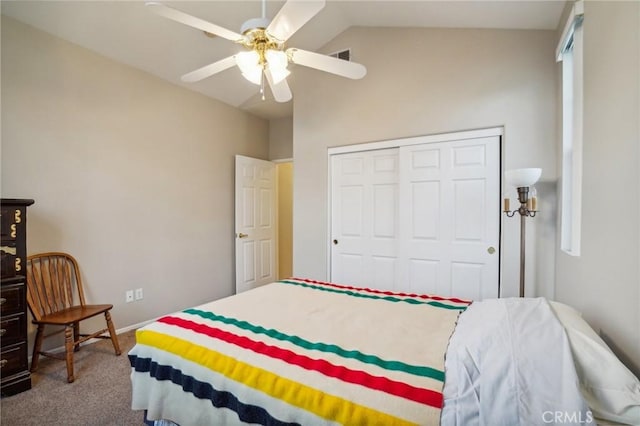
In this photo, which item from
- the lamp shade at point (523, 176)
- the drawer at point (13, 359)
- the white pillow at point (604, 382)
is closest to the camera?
the white pillow at point (604, 382)

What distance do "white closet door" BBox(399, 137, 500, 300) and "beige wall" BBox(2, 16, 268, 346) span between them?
245 cm

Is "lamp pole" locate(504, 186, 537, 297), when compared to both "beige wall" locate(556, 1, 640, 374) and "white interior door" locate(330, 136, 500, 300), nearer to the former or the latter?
"white interior door" locate(330, 136, 500, 300)

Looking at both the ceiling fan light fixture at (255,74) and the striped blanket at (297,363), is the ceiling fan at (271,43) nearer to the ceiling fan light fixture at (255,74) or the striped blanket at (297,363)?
the ceiling fan light fixture at (255,74)

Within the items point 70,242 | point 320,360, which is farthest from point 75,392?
point 320,360

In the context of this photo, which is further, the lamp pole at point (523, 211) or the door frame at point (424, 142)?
the door frame at point (424, 142)

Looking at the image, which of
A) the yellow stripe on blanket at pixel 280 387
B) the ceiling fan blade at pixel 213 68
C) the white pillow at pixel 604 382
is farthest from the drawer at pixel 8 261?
the white pillow at pixel 604 382

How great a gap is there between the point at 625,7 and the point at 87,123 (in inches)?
144

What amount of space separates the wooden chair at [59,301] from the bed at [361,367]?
1267 millimetres

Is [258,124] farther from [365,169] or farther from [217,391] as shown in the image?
[217,391]

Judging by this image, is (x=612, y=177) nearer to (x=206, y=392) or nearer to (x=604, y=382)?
(x=604, y=382)

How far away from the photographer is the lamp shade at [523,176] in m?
2.07

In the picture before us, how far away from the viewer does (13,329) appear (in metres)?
1.98

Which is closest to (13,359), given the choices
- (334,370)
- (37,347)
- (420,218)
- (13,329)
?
(13,329)

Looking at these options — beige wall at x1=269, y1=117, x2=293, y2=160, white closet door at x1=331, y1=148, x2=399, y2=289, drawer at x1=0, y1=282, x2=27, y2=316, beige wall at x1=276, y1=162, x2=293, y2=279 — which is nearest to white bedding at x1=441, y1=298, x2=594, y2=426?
white closet door at x1=331, y1=148, x2=399, y2=289
